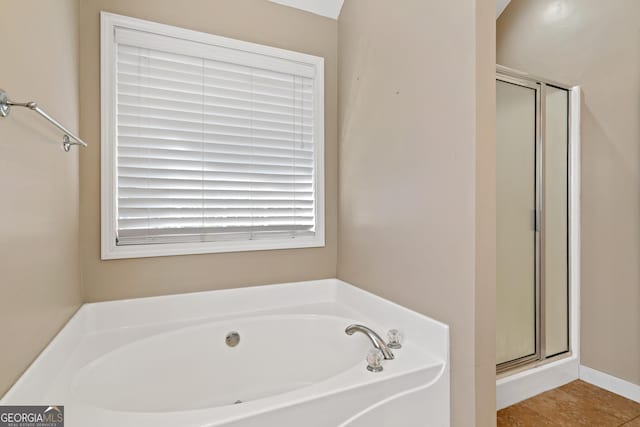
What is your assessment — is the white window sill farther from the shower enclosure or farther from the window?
the shower enclosure

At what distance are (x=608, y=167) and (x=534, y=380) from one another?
142 cm

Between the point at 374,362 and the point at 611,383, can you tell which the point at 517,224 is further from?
the point at 374,362

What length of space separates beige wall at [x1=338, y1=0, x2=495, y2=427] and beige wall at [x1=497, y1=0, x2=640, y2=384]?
1393mm

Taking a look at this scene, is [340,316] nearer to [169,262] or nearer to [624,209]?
[169,262]

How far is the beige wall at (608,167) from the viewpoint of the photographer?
2045mm

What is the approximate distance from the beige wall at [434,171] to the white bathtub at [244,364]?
0.12 metres

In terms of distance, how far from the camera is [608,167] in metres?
2.16

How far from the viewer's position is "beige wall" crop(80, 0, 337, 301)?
1.73 m

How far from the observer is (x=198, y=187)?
1979 mm

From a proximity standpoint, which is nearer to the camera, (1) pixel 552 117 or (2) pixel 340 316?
(2) pixel 340 316

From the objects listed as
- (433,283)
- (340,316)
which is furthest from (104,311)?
(433,283)

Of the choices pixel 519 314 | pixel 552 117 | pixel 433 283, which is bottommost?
pixel 519 314

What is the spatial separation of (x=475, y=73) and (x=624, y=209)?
1612mm

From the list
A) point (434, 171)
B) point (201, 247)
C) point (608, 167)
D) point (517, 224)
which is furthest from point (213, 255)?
point (608, 167)
